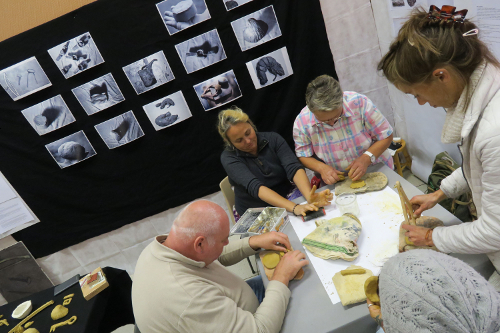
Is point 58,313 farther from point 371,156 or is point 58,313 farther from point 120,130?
point 371,156

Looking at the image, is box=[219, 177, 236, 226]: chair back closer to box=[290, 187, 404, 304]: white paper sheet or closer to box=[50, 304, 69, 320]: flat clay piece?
box=[290, 187, 404, 304]: white paper sheet

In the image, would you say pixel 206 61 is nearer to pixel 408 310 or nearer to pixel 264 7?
pixel 264 7

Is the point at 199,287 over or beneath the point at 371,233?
over

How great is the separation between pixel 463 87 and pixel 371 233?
2.54 feet

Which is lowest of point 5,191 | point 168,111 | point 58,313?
point 58,313

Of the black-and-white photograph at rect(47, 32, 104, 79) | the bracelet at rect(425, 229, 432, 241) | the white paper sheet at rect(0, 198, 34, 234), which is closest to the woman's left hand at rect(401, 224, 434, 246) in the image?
the bracelet at rect(425, 229, 432, 241)

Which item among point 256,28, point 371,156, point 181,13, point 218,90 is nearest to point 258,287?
point 371,156

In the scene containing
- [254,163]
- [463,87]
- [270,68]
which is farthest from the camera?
[270,68]

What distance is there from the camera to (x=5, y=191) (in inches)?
108

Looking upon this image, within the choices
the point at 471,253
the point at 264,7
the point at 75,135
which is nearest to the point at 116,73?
the point at 75,135

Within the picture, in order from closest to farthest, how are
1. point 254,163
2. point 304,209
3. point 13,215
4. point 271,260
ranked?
1. point 271,260
2. point 304,209
3. point 254,163
4. point 13,215

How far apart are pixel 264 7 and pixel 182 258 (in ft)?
7.29

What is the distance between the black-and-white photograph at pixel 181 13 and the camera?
7.82ft

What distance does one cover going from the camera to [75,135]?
105 inches
